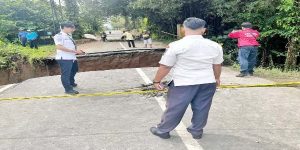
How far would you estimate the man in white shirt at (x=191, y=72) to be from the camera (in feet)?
13.7

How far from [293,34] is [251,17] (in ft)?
13.8

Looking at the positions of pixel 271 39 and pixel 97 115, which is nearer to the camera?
pixel 97 115

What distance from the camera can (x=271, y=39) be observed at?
18.7 m

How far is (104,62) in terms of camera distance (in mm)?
13977

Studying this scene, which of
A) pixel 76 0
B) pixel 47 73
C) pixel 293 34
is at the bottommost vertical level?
pixel 47 73

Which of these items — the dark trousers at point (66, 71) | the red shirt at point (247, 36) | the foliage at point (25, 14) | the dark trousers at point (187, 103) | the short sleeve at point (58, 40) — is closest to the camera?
the dark trousers at point (187, 103)

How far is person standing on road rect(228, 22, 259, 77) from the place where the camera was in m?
9.17

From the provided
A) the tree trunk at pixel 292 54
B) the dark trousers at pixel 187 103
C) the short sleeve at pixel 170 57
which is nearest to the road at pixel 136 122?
the dark trousers at pixel 187 103

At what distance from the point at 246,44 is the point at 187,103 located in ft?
18.2

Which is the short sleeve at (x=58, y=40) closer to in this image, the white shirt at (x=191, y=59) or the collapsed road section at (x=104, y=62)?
the white shirt at (x=191, y=59)

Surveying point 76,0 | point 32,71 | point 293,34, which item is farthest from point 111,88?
point 76,0

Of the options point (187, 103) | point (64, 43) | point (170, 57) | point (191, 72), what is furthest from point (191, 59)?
point (64, 43)

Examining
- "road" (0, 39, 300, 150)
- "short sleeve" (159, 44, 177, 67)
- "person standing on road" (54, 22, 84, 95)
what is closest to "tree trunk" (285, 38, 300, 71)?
"road" (0, 39, 300, 150)

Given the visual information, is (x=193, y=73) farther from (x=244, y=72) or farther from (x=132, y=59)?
(x=132, y=59)
